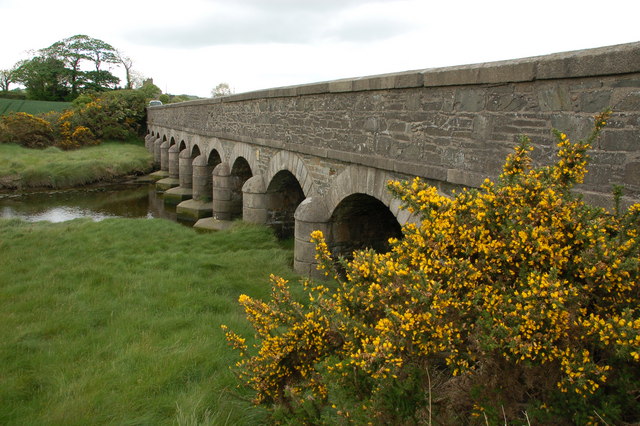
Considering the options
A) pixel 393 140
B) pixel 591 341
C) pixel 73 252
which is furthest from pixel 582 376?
pixel 73 252

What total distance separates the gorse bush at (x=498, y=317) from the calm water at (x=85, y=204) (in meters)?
13.8

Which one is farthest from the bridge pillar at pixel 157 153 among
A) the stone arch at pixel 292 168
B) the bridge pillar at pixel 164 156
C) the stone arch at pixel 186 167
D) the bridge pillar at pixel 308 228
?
the bridge pillar at pixel 308 228

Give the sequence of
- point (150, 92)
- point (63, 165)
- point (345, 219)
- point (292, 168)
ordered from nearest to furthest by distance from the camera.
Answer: point (345, 219) → point (292, 168) → point (63, 165) → point (150, 92)

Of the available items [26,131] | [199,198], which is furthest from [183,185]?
[26,131]

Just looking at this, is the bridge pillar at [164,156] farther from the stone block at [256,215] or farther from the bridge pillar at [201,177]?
the stone block at [256,215]

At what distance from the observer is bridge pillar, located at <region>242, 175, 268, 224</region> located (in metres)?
10.9

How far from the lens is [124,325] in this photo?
5543 millimetres

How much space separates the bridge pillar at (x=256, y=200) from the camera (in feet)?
35.8

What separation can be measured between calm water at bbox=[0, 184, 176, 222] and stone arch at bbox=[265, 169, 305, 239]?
19.6 feet

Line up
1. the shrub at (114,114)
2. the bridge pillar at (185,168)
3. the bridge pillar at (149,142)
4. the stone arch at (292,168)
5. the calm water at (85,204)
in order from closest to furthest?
1. the stone arch at (292,168)
2. the calm water at (85,204)
3. the bridge pillar at (185,168)
4. the bridge pillar at (149,142)
5. the shrub at (114,114)

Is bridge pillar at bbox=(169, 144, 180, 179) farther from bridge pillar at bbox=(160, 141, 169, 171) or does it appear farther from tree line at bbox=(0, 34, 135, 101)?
tree line at bbox=(0, 34, 135, 101)

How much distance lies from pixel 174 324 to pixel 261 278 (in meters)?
2.28

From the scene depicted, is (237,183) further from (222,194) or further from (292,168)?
(292,168)

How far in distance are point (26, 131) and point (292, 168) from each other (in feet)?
77.1
